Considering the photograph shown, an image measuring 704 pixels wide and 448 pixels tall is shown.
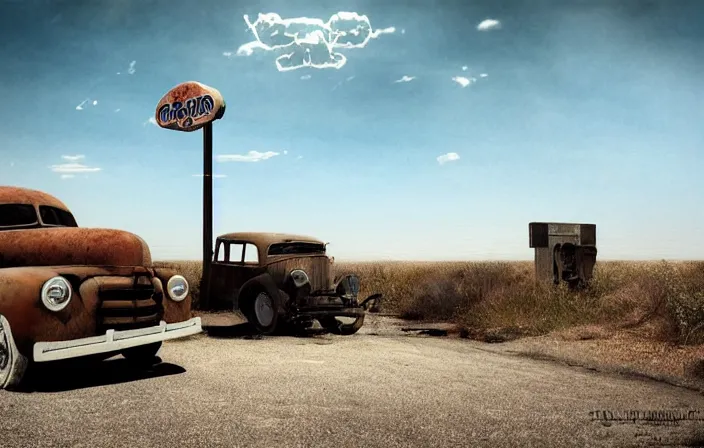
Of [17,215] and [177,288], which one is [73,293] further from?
[17,215]

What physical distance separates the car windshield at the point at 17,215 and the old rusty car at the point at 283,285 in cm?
393

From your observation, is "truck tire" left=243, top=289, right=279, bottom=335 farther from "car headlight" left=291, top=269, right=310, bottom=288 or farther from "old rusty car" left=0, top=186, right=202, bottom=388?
"old rusty car" left=0, top=186, right=202, bottom=388

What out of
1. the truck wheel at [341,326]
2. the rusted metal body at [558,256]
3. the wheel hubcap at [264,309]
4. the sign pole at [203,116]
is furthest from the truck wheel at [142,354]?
the rusted metal body at [558,256]

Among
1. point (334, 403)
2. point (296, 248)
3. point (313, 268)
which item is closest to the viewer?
point (334, 403)

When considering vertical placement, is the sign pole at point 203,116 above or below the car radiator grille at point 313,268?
above

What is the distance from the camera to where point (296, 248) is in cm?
1143

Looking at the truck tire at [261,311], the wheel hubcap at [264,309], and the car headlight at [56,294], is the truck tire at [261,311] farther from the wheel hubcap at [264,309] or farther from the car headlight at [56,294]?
the car headlight at [56,294]

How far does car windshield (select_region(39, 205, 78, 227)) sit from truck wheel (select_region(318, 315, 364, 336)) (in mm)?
4856

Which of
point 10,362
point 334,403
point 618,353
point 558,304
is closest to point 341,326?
point 558,304

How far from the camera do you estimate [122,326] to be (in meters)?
6.53

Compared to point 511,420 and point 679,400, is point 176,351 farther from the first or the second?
point 679,400

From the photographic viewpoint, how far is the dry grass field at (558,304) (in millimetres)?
9984

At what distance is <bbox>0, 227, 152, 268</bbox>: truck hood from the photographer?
7.05 meters

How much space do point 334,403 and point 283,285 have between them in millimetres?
5152
